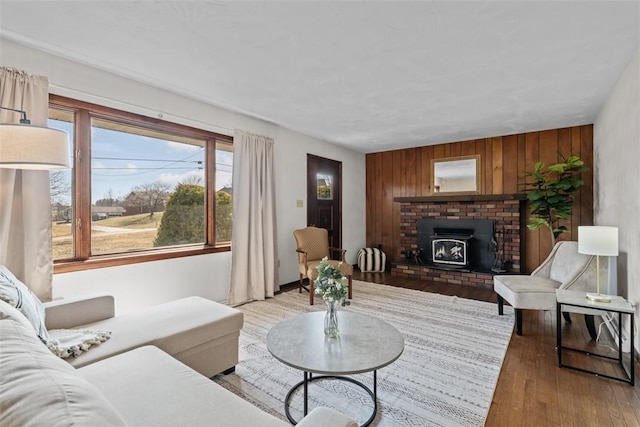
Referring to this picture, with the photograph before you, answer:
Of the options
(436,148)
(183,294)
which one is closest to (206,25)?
(183,294)

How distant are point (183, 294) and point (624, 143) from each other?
461 centimetres

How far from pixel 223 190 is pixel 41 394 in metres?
3.35

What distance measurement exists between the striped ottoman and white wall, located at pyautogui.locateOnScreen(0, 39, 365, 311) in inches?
65.1

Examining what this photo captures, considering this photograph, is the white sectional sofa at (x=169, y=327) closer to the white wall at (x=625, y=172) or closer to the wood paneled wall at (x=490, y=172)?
the white wall at (x=625, y=172)

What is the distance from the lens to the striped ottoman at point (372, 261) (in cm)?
584

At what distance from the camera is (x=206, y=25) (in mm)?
2004

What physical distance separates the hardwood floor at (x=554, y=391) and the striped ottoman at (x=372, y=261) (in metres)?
3.08

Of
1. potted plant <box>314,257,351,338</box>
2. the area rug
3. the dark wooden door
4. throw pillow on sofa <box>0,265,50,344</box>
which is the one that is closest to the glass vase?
potted plant <box>314,257,351,338</box>

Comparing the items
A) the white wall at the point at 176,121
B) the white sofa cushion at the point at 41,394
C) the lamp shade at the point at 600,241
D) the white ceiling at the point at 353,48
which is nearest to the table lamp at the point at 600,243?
the lamp shade at the point at 600,241

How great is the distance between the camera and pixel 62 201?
102 inches

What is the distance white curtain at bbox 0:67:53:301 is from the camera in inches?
85.7

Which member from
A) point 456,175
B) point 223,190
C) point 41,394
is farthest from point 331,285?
point 456,175

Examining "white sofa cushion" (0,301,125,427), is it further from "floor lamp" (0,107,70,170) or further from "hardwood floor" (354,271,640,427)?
"hardwood floor" (354,271,640,427)

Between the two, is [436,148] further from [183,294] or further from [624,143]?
[183,294]
